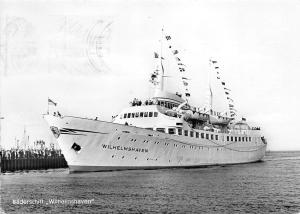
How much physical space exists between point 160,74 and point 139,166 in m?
12.8

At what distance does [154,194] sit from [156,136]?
14361 millimetres

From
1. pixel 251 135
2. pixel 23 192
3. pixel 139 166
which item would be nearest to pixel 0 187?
pixel 23 192

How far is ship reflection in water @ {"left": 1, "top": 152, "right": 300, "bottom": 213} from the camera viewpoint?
2280cm

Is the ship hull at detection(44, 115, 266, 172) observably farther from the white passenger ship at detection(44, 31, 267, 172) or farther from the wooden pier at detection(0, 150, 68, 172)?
the wooden pier at detection(0, 150, 68, 172)

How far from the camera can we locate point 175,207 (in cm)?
2275

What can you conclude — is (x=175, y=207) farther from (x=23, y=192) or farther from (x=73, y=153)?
(x=73, y=153)

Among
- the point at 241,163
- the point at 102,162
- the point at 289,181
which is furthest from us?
the point at 241,163

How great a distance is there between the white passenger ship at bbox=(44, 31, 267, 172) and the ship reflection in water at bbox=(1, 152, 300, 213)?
2546 mm

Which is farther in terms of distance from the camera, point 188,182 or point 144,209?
point 188,182

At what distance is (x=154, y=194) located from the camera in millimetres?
26297

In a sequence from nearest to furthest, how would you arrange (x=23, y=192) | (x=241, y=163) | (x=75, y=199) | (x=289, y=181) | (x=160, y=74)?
(x=75, y=199), (x=23, y=192), (x=289, y=181), (x=160, y=74), (x=241, y=163)
